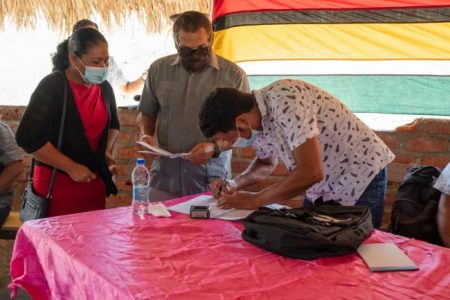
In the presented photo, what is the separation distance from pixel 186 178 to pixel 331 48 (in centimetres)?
135

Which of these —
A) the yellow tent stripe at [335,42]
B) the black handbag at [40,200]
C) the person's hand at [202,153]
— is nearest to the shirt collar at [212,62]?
the person's hand at [202,153]

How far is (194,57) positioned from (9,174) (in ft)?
4.90

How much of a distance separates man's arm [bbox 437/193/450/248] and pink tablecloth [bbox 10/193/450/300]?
776 mm

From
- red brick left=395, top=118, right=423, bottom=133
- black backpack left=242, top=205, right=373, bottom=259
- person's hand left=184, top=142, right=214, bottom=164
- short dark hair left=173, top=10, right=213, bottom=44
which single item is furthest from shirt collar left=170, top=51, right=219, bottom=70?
red brick left=395, top=118, right=423, bottom=133

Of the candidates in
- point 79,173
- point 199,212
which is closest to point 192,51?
point 79,173

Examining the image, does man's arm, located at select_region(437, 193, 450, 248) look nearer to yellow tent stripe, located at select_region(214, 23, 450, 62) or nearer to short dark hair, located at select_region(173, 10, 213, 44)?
yellow tent stripe, located at select_region(214, 23, 450, 62)

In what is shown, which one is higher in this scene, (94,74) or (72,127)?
(94,74)

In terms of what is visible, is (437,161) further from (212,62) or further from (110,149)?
(110,149)

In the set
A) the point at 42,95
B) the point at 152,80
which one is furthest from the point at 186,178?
the point at 42,95

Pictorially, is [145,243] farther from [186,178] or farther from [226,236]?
[186,178]

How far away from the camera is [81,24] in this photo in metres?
2.97

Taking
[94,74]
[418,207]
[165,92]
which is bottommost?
[418,207]

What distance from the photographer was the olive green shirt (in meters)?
2.63

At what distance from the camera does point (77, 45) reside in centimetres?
246
